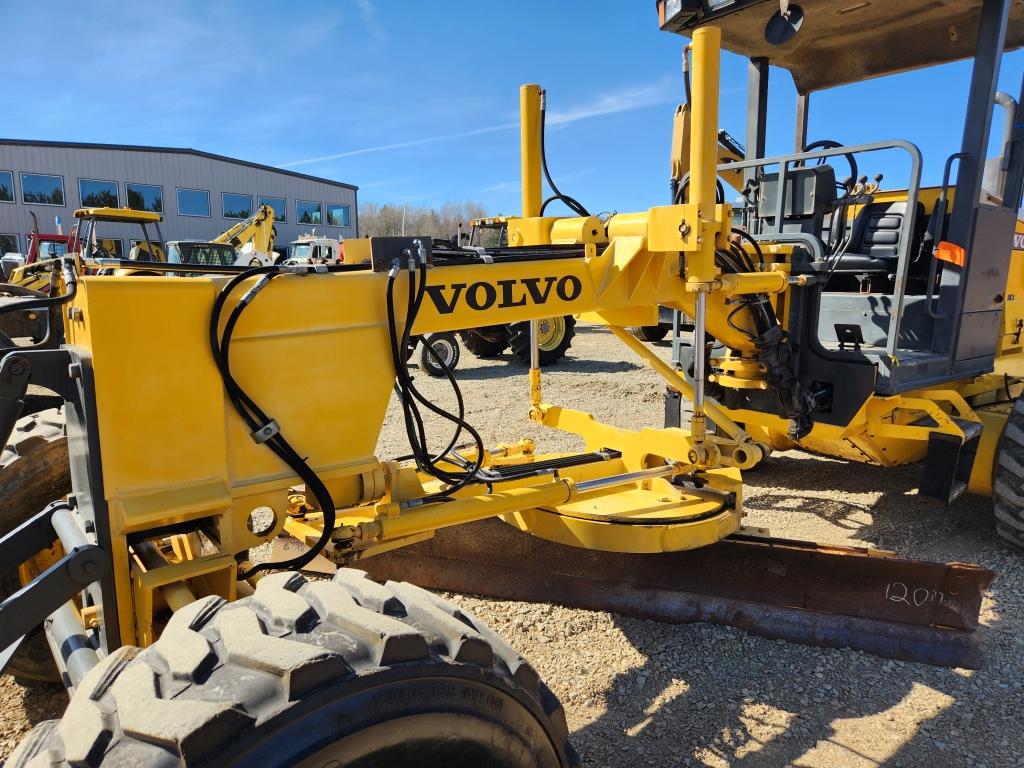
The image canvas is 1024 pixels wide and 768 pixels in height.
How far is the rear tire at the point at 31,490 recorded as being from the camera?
268 cm

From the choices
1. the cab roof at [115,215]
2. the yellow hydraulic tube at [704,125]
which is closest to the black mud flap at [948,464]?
the yellow hydraulic tube at [704,125]

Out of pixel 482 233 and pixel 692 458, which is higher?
pixel 482 233

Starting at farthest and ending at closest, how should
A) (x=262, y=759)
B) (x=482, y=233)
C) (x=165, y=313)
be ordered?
(x=482, y=233)
(x=165, y=313)
(x=262, y=759)

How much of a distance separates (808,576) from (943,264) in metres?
2.10

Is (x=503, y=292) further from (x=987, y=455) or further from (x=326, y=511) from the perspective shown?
(x=987, y=455)

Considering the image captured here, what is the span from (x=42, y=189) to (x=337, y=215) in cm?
1268

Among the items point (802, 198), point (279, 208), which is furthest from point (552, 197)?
point (279, 208)

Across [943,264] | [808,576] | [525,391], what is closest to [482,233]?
[525,391]

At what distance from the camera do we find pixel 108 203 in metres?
28.7

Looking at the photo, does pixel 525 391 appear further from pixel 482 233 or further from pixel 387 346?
pixel 387 346

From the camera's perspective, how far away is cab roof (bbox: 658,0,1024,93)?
4.33 meters

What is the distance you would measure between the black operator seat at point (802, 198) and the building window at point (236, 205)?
3063 cm

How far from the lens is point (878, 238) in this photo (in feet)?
16.5

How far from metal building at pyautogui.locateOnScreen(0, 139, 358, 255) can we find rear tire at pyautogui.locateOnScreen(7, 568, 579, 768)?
88.8 feet
